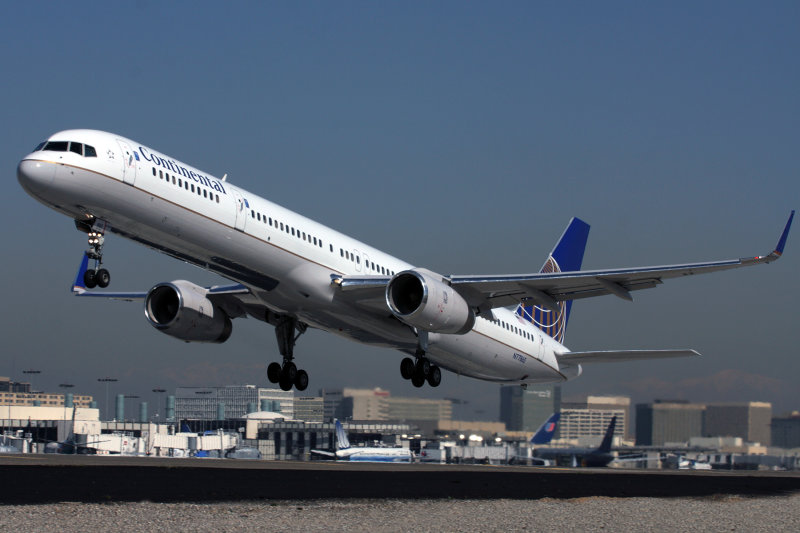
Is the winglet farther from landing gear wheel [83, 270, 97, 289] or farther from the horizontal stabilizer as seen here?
the horizontal stabilizer

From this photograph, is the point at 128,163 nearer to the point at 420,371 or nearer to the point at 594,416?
the point at 420,371

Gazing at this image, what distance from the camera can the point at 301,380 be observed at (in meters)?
39.8

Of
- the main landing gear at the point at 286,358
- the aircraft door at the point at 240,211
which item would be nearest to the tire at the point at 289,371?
the main landing gear at the point at 286,358

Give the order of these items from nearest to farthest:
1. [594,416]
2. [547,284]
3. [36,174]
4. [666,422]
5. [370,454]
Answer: [36,174] < [547,284] < [370,454] < [666,422] < [594,416]

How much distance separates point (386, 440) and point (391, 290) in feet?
180

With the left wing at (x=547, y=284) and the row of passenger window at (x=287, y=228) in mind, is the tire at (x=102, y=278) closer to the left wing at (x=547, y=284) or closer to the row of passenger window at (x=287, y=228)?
the row of passenger window at (x=287, y=228)

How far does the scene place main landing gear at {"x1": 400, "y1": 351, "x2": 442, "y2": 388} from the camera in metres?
38.1

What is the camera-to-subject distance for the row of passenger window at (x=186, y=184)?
28.5 meters

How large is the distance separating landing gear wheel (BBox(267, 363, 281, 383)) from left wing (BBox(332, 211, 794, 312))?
6.87 meters

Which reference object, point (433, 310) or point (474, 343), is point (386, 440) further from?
point (433, 310)

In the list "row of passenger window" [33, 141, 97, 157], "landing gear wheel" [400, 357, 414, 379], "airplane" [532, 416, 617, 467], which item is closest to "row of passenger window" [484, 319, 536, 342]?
"landing gear wheel" [400, 357, 414, 379]

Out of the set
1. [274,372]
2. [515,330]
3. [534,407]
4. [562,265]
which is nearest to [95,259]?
[274,372]

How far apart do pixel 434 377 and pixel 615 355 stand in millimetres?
9038

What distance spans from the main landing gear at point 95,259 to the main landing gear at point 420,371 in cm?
1355
